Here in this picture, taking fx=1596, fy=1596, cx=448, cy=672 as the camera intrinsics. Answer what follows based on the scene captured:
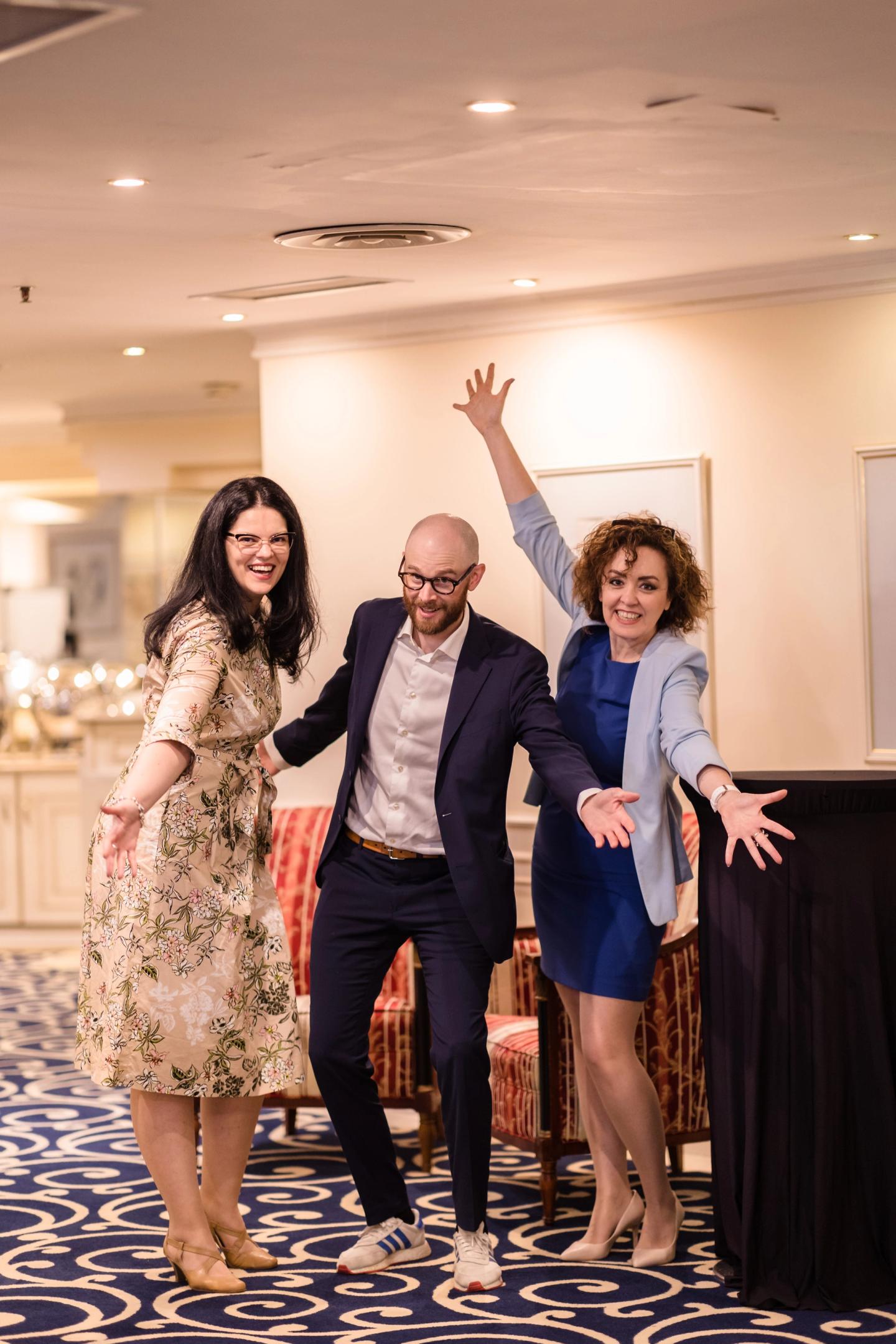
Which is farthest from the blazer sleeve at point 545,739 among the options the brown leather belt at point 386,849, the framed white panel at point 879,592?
the framed white panel at point 879,592

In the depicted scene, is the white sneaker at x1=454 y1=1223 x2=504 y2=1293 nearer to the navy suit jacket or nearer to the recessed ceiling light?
the navy suit jacket

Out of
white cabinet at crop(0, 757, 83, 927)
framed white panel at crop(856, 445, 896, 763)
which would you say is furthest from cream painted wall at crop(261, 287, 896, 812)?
white cabinet at crop(0, 757, 83, 927)

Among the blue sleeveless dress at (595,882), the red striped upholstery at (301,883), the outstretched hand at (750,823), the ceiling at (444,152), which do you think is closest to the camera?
the ceiling at (444,152)

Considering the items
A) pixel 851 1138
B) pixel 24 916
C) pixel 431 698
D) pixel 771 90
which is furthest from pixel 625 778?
pixel 24 916

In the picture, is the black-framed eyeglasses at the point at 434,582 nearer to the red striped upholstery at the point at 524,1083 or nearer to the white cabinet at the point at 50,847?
the red striped upholstery at the point at 524,1083

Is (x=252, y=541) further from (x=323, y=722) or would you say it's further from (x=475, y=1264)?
(x=475, y=1264)

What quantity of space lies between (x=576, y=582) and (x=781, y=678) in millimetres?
1882

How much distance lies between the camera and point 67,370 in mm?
7652

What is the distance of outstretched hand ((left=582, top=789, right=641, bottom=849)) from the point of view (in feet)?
11.3

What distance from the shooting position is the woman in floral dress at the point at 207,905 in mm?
3656

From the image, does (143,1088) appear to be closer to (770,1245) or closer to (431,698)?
(431,698)

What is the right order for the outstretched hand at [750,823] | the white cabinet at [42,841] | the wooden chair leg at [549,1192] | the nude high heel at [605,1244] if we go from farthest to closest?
the white cabinet at [42,841] → the wooden chair leg at [549,1192] → the nude high heel at [605,1244] → the outstretched hand at [750,823]

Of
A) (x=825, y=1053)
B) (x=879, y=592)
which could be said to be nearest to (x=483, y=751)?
(x=825, y=1053)

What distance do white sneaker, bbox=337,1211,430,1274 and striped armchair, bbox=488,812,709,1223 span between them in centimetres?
50
